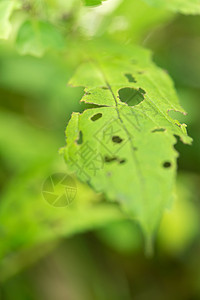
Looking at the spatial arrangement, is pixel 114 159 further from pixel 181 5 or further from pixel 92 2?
pixel 181 5

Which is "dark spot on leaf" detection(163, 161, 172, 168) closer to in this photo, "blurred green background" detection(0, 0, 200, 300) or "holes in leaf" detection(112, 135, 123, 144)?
"holes in leaf" detection(112, 135, 123, 144)

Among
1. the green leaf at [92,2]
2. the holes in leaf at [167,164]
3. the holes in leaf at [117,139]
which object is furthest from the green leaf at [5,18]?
the holes in leaf at [167,164]

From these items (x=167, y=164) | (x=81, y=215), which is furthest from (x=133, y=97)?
(x=81, y=215)

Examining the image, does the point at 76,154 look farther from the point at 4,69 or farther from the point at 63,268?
the point at 4,69

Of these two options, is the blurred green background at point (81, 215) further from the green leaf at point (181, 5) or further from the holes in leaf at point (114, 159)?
the holes in leaf at point (114, 159)

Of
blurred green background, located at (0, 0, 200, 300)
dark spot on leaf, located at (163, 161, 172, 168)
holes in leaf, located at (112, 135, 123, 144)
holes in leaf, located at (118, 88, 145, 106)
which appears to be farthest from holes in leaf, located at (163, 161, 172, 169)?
blurred green background, located at (0, 0, 200, 300)
